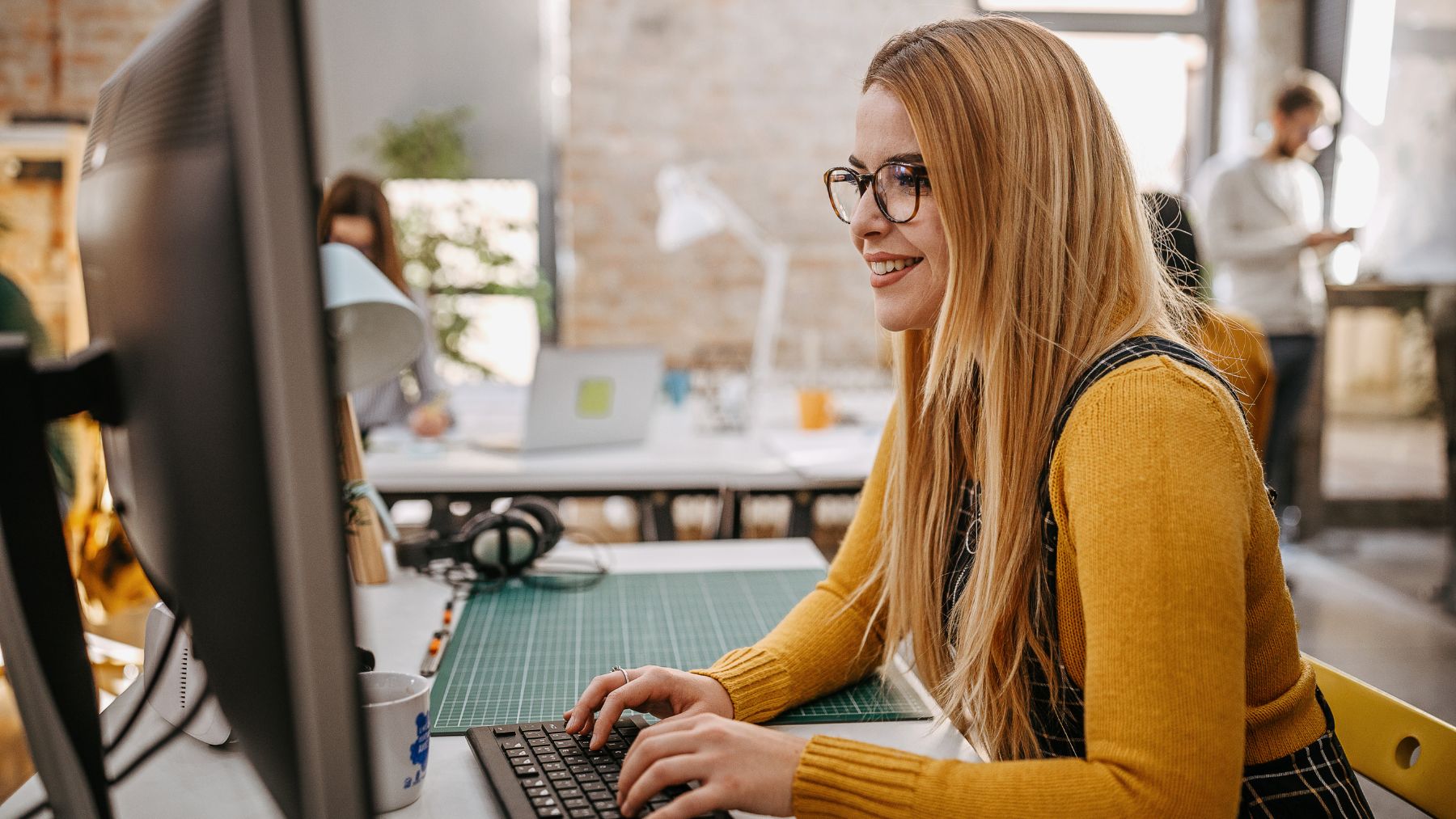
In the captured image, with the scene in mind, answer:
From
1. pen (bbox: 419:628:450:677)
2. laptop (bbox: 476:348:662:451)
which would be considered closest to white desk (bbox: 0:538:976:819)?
pen (bbox: 419:628:450:677)

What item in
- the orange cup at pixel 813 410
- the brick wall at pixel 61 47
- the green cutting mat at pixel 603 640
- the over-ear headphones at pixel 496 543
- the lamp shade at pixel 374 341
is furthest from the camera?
the brick wall at pixel 61 47

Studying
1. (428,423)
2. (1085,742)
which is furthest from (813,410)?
(1085,742)

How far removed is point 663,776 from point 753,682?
0.28 meters

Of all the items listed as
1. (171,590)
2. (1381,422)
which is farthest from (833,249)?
(171,590)

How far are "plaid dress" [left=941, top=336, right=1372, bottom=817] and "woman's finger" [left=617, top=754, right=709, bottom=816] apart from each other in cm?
30

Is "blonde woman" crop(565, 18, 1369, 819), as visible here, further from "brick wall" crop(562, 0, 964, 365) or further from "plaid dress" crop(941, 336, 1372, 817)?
"brick wall" crop(562, 0, 964, 365)

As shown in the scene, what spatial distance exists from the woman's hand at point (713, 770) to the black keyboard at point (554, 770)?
20 mm

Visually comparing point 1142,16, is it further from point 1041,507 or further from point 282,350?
point 282,350

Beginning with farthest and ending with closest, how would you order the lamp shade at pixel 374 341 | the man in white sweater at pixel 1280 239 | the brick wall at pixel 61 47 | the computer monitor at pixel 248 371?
the brick wall at pixel 61 47 → the man in white sweater at pixel 1280 239 → the lamp shade at pixel 374 341 → the computer monitor at pixel 248 371

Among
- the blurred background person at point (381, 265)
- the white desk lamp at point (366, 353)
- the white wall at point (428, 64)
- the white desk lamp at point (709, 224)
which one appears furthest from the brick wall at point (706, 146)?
the white desk lamp at point (366, 353)

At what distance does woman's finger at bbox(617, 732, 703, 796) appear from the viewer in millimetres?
745

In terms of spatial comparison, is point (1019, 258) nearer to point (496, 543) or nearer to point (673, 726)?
point (673, 726)

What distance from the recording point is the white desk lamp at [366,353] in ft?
3.64

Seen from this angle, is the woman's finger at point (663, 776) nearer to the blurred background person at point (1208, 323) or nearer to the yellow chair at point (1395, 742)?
the blurred background person at point (1208, 323)
